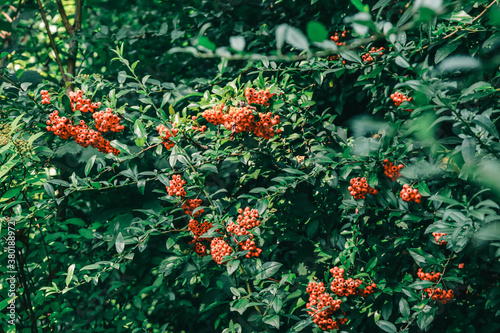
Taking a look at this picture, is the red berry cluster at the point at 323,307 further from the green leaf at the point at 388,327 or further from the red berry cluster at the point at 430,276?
the red berry cluster at the point at 430,276

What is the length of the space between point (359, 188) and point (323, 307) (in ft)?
1.97

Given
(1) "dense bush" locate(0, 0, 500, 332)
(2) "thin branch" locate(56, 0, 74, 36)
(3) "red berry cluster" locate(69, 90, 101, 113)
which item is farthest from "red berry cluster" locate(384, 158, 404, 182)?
(2) "thin branch" locate(56, 0, 74, 36)

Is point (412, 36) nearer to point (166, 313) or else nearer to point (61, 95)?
point (61, 95)

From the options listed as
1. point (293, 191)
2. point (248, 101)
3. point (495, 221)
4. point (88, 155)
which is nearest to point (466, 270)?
point (495, 221)

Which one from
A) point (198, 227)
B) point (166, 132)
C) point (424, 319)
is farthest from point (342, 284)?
point (166, 132)

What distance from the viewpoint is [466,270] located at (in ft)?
6.38

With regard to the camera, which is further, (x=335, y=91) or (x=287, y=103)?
(x=335, y=91)

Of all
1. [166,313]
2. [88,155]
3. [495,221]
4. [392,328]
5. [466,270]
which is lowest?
[166,313]

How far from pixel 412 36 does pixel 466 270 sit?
130 centimetres

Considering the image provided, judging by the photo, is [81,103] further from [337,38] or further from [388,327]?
[388,327]

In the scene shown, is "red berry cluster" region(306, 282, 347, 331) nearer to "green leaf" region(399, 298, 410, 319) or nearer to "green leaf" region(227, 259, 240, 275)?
"green leaf" region(399, 298, 410, 319)

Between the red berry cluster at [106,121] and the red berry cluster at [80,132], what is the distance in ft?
0.16

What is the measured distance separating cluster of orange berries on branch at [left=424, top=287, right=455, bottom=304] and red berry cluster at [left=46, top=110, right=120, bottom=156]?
5.90ft

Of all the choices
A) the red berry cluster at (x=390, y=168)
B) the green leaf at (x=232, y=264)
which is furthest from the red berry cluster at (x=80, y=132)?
the red berry cluster at (x=390, y=168)
